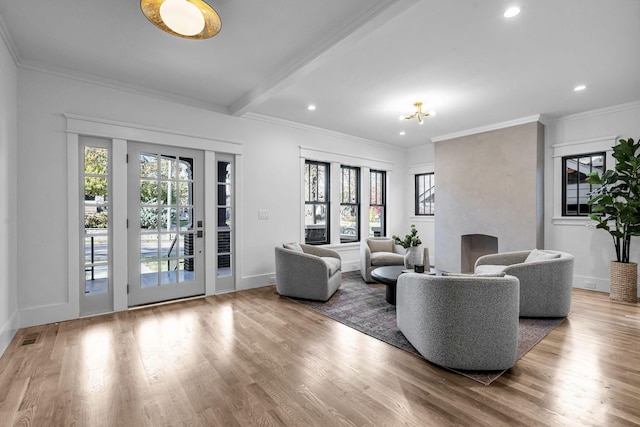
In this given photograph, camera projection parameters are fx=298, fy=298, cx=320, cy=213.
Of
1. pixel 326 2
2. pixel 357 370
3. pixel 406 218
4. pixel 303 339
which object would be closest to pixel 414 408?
pixel 357 370

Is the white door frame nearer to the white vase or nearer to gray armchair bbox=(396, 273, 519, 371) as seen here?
the white vase

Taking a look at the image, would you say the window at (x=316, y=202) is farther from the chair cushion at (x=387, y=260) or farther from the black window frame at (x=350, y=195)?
the chair cushion at (x=387, y=260)

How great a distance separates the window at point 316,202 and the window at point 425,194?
2.53 m

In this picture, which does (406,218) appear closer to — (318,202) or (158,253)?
(318,202)

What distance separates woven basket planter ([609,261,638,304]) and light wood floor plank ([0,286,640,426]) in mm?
997

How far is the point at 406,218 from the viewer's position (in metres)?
7.27

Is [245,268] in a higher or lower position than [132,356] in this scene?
higher

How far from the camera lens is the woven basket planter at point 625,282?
13.1 ft

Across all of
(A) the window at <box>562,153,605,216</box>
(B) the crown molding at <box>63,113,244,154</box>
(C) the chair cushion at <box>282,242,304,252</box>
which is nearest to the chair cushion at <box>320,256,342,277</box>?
(C) the chair cushion at <box>282,242,304,252</box>

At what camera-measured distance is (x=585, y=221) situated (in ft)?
15.4

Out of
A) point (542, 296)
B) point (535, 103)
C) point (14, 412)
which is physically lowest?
point (14, 412)

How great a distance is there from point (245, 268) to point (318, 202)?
1943 mm

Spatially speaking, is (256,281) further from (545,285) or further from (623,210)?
(623,210)

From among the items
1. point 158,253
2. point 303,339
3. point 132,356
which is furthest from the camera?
point 158,253
